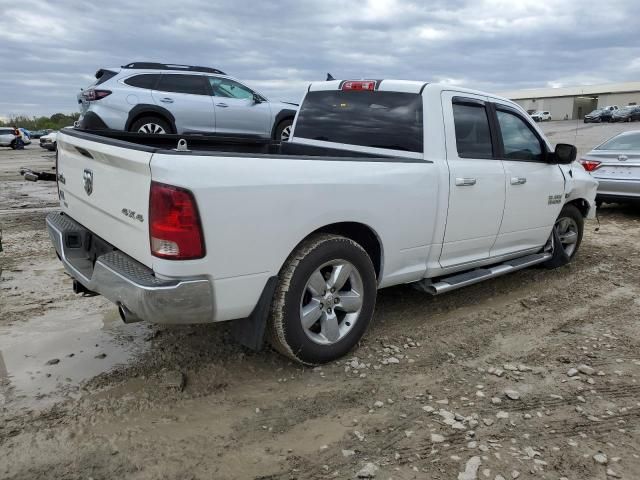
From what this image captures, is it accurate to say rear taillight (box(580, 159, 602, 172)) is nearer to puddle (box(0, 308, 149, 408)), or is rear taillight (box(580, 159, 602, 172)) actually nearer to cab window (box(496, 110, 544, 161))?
cab window (box(496, 110, 544, 161))

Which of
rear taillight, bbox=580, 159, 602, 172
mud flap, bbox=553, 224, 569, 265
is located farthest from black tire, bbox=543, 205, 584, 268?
rear taillight, bbox=580, 159, 602, 172

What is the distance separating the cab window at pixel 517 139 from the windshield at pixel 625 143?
4859mm

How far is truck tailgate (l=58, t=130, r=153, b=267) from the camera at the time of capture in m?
2.79

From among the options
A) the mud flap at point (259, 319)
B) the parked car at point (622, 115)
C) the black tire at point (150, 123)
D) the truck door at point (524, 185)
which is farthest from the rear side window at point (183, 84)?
the parked car at point (622, 115)

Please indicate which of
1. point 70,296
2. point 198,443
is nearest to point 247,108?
point 70,296

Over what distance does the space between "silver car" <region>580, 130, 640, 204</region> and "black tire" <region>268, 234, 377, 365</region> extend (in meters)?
6.66

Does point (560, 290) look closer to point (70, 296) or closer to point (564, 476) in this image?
point (564, 476)

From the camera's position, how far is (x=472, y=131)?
171 inches

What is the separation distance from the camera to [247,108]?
10594 mm

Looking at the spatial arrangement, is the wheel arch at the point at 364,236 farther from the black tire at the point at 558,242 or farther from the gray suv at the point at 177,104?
the gray suv at the point at 177,104

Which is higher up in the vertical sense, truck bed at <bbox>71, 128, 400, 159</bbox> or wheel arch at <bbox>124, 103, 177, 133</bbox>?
wheel arch at <bbox>124, 103, 177, 133</bbox>

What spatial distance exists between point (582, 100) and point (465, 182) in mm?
87708

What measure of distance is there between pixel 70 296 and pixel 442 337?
10.5 feet

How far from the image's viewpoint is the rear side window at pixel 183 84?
9898mm
